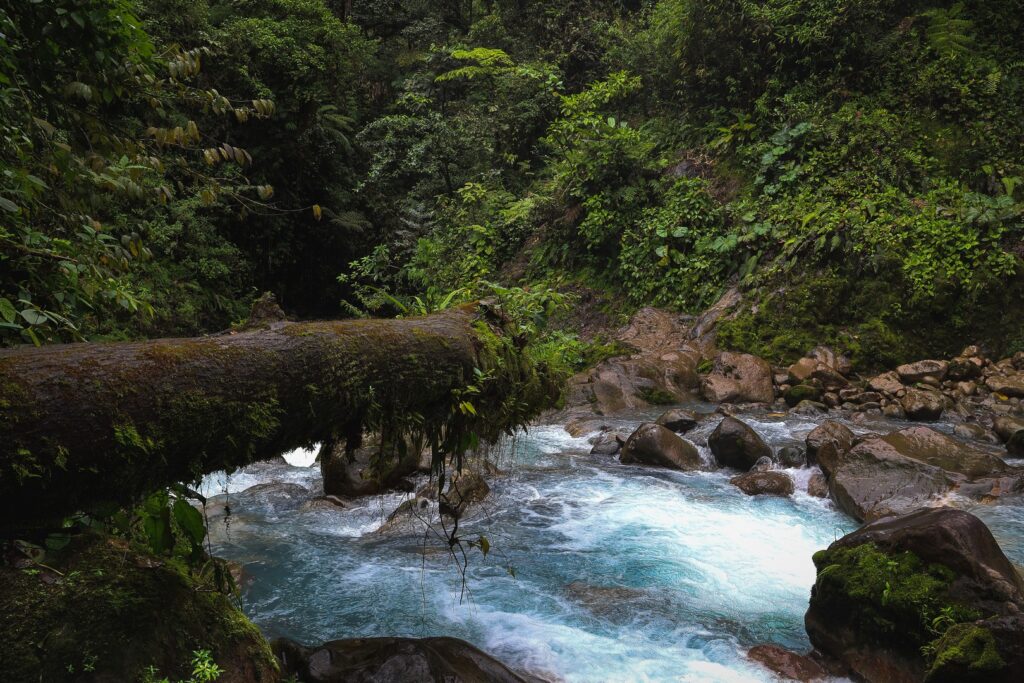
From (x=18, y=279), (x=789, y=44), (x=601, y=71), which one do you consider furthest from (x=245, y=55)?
(x=18, y=279)

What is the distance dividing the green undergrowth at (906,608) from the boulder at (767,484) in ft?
10.0

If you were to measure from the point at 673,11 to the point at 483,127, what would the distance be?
5.55 meters

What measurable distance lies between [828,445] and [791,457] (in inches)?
23.4

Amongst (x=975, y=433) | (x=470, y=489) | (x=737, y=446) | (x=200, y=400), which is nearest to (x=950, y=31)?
(x=975, y=433)

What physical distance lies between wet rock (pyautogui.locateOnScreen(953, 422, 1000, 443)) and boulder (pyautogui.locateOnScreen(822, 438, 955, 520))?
6.46 ft

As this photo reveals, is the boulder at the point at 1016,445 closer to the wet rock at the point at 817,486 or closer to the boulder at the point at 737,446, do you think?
the wet rock at the point at 817,486

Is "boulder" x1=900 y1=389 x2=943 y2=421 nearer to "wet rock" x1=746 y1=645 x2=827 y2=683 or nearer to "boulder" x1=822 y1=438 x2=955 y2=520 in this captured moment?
"boulder" x1=822 y1=438 x2=955 y2=520

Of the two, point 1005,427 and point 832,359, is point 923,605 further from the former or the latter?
point 832,359

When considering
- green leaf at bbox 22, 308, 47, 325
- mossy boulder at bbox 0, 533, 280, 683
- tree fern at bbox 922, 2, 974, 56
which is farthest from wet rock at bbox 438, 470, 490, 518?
tree fern at bbox 922, 2, 974, 56

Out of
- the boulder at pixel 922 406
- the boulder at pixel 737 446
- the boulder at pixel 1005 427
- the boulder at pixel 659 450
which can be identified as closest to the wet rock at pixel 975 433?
the boulder at pixel 1005 427

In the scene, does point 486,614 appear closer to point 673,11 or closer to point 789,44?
point 789,44

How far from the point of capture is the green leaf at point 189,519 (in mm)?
2607

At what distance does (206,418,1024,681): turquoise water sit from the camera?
4.84 metres

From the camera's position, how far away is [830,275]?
40.2 feet
